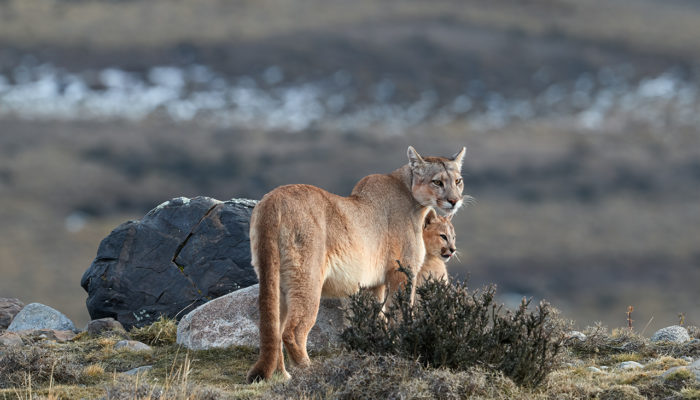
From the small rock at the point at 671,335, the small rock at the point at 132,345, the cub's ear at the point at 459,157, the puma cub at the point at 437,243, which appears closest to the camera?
the cub's ear at the point at 459,157

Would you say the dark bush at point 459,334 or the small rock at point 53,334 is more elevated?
the dark bush at point 459,334

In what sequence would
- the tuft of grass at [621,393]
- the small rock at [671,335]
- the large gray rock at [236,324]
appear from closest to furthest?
1. the tuft of grass at [621,393]
2. the large gray rock at [236,324]
3. the small rock at [671,335]

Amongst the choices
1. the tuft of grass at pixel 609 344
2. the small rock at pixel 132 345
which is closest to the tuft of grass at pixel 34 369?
the small rock at pixel 132 345

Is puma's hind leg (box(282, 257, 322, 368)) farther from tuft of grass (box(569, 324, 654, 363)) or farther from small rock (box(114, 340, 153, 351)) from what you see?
tuft of grass (box(569, 324, 654, 363))

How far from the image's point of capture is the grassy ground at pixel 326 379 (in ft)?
26.5

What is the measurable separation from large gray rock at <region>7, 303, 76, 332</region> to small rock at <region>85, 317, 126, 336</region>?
3.82 ft

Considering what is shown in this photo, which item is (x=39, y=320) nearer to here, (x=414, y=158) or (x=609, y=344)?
(x=414, y=158)

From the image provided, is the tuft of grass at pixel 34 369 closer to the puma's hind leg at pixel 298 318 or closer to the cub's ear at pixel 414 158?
the puma's hind leg at pixel 298 318

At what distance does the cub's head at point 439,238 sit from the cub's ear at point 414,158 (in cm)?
156

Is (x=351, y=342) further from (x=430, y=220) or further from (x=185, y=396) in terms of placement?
(x=430, y=220)

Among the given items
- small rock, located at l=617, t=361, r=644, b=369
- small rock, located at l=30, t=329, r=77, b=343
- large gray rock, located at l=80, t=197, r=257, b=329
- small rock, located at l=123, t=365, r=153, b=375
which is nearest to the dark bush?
small rock, located at l=617, t=361, r=644, b=369

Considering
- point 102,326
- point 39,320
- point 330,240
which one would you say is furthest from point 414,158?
point 39,320

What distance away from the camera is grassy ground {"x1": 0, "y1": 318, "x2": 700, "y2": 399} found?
807 centimetres

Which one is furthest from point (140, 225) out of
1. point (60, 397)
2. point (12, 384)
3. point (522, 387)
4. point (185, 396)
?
point (522, 387)
